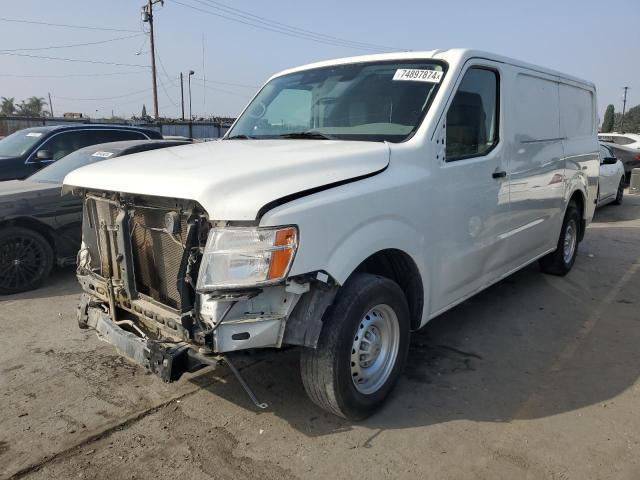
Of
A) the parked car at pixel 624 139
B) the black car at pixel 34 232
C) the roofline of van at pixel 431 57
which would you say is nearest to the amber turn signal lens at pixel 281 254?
the roofline of van at pixel 431 57

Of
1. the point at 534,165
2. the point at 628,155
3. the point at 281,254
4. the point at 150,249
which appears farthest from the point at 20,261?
the point at 628,155

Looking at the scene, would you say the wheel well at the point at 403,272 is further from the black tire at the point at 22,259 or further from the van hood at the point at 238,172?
the black tire at the point at 22,259

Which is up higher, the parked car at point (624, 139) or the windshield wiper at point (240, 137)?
the windshield wiper at point (240, 137)

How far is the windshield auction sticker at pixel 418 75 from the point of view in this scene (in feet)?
11.6

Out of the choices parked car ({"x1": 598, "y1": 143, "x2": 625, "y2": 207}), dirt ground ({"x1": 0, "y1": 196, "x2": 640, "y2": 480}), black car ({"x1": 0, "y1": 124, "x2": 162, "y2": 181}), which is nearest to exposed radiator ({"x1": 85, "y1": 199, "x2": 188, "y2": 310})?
dirt ground ({"x1": 0, "y1": 196, "x2": 640, "y2": 480})

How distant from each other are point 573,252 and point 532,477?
15.1 ft

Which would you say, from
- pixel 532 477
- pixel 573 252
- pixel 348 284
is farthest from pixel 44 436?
pixel 573 252

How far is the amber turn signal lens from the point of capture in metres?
2.42

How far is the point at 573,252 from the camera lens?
6.55 meters

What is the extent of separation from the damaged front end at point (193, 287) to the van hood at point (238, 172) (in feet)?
0.31

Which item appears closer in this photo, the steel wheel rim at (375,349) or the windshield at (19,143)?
the steel wheel rim at (375,349)

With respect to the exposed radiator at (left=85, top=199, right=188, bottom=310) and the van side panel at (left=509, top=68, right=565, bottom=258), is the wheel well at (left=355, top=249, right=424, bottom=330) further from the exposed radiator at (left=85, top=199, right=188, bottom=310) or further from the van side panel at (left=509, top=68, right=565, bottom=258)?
the van side panel at (left=509, top=68, right=565, bottom=258)

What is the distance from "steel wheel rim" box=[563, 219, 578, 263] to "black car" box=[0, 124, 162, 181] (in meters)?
7.10

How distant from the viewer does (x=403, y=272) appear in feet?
11.0
